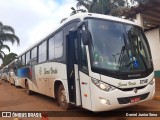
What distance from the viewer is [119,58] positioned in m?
7.10

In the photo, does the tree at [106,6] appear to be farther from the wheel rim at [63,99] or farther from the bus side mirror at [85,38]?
the bus side mirror at [85,38]

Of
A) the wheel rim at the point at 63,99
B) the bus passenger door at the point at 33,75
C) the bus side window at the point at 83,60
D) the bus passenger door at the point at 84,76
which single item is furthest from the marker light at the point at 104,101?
the bus passenger door at the point at 33,75

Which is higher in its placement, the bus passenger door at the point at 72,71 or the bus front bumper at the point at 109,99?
the bus passenger door at the point at 72,71

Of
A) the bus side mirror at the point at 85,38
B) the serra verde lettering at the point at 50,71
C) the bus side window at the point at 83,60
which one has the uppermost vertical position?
the bus side mirror at the point at 85,38

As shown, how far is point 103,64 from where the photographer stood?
272 inches

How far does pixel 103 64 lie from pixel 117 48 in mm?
679

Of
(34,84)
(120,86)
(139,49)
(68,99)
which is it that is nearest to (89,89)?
(120,86)

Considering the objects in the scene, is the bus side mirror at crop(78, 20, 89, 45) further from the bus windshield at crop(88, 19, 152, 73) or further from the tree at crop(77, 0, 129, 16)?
the tree at crop(77, 0, 129, 16)

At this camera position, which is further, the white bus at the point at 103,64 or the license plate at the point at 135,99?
the license plate at the point at 135,99

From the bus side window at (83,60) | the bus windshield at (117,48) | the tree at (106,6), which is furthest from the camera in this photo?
the tree at (106,6)

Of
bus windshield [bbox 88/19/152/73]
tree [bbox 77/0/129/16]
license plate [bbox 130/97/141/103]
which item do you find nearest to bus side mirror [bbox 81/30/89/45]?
bus windshield [bbox 88/19/152/73]

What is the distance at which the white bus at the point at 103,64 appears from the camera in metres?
6.81

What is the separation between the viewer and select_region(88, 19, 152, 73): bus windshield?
22.9ft

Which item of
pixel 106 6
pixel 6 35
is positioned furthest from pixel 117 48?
pixel 6 35
